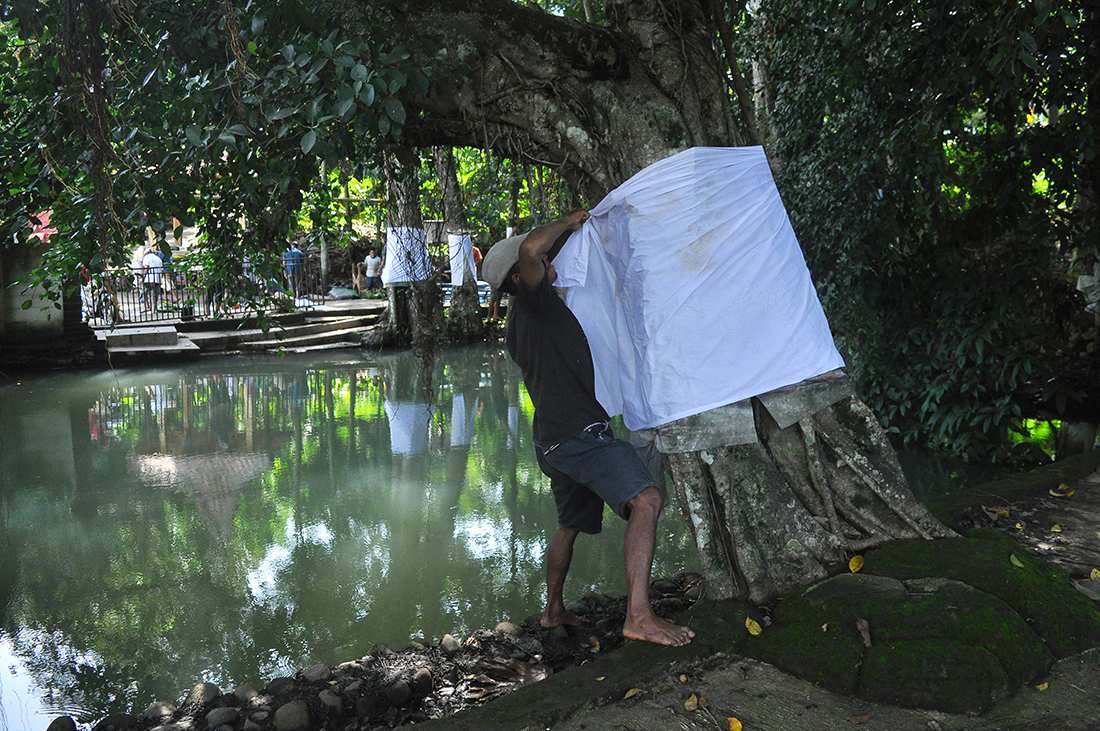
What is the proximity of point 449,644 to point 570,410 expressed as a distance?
1.35 meters

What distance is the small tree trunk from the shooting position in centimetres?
319

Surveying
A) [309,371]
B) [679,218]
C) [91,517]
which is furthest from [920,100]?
[309,371]

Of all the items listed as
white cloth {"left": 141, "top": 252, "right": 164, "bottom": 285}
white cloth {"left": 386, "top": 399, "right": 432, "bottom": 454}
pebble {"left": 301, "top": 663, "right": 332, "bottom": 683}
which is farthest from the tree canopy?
white cloth {"left": 141, "top": 252, "right": 164, "bottom": 285}

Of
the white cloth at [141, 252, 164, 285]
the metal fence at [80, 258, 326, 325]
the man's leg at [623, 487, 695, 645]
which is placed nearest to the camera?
the man's leg at [623, 487, 695, 645]

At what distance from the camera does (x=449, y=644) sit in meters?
3.71

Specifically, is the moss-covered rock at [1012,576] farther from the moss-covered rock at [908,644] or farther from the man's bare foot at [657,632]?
the man's bare foot at [657,632]

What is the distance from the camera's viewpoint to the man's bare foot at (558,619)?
3676 millimetres

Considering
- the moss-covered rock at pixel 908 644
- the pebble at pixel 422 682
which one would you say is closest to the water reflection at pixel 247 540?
the pebble at pixel 422 682

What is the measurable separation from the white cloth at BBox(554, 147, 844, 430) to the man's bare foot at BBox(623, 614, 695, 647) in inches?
28.1

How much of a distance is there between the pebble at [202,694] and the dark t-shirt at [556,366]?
169 cm

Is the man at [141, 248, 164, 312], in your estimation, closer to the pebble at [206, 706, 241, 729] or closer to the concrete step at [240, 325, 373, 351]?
the concrete step at [240, 325, 373, 351]

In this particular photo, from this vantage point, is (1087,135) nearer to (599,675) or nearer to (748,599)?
(748,599)

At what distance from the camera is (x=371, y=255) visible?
18.5 metres

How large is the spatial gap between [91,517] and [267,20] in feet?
14.0
